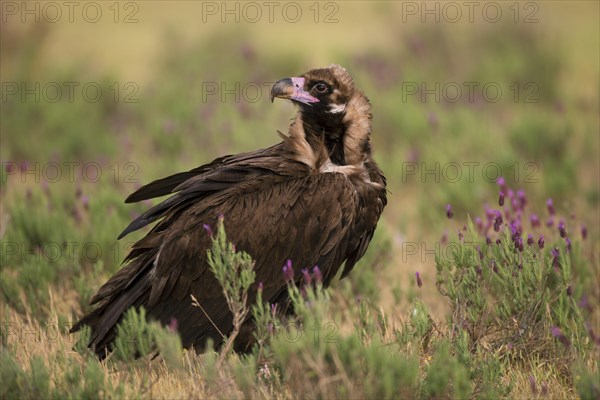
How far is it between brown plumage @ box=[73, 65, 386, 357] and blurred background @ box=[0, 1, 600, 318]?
1.16 meters

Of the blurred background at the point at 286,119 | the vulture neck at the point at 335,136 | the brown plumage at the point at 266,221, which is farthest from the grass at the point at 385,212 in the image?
the vulture neck at the point at 335,136

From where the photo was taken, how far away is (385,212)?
316 inches

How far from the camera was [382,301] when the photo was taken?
614 centimetres

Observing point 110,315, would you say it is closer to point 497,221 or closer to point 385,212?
point 497,221

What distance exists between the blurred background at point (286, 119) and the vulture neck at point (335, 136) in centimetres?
134

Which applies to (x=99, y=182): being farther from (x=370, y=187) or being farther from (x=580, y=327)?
(x=580, y=327)

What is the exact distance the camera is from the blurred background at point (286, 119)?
6441 millimetres

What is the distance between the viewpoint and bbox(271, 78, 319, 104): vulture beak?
4762 millimetres

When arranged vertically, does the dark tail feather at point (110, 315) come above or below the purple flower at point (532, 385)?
above

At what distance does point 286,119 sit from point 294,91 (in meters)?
5.28

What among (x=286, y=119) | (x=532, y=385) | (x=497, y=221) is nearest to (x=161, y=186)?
(x=497, y=221)

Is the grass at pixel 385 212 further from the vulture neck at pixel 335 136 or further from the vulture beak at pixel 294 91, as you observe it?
the vulture beak at pixel 294 91

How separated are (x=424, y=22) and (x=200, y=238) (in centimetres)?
926

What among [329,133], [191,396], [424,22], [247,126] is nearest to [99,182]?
[247,126]
